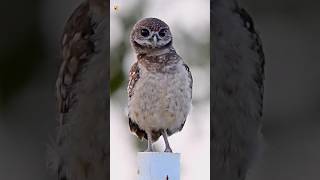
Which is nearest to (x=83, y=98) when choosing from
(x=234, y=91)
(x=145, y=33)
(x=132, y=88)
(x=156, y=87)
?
(x=132, y=88)

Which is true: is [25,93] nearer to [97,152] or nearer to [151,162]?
[97,152]

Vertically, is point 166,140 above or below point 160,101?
below

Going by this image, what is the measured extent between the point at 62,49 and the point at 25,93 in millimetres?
414

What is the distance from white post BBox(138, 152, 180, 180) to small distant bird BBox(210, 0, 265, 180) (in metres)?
0.28

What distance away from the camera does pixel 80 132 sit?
4602 mm

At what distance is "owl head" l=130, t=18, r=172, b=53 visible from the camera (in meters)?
4.55

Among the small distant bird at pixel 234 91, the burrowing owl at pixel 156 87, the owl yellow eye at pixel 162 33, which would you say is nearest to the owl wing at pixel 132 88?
the burrowing owl at pixel 156 87

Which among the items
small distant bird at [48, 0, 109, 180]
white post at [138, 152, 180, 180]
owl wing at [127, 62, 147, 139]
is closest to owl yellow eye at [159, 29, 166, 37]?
owl wing at [127, 62, 147, 139]

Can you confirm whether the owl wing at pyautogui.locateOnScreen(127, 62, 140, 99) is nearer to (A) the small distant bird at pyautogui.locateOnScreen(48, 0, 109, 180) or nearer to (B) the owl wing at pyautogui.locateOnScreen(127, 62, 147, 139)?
(B) the owl wing at pyautogui.locateOnScreen(127, 62, 147, 139)

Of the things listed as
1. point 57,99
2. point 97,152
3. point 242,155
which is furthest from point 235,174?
point 57,99

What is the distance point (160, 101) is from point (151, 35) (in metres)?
0.47

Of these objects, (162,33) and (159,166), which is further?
(162,33)

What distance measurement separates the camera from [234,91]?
4.65 m

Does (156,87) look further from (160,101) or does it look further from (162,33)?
(162,33)
